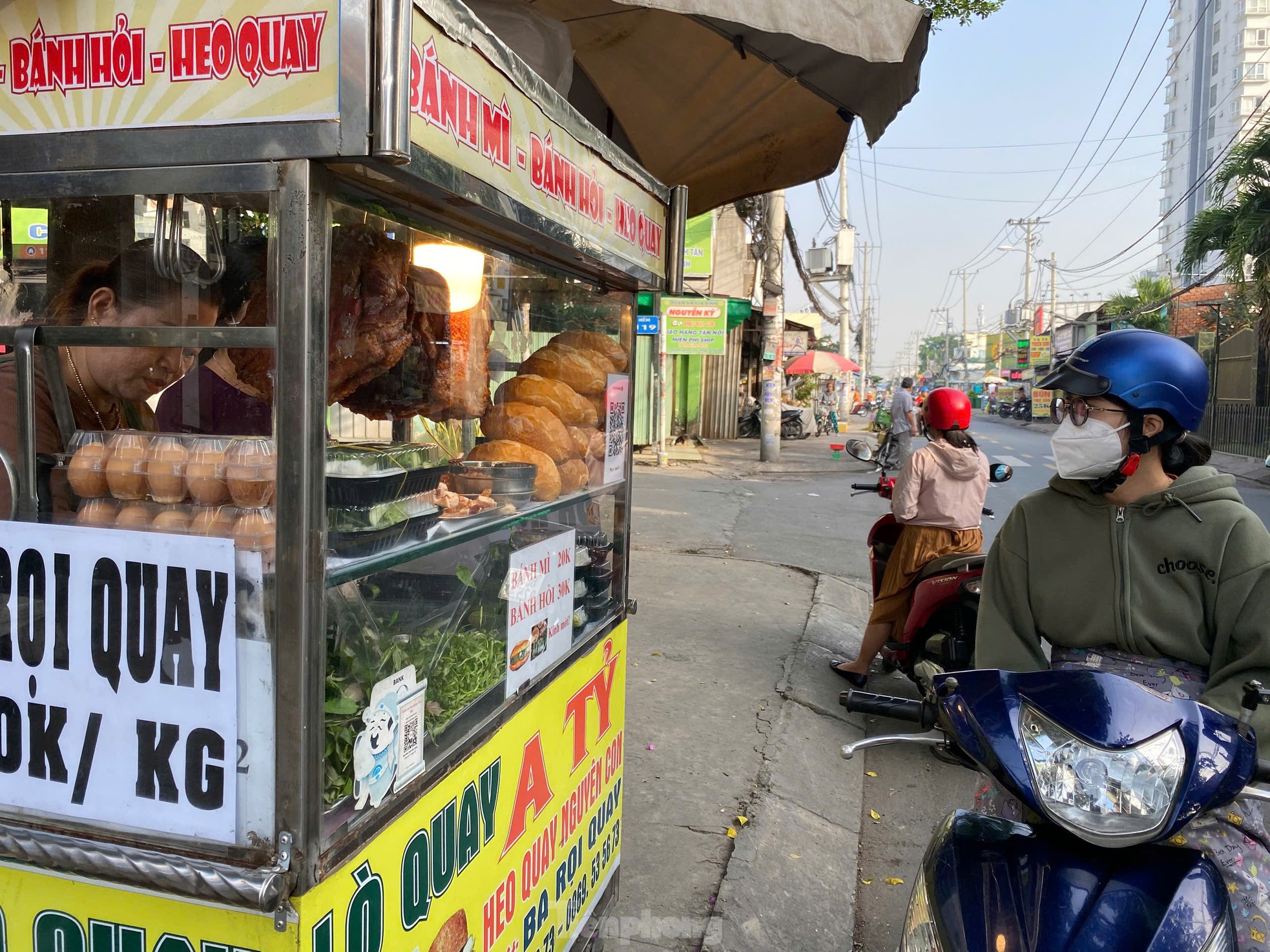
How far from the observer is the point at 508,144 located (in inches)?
62.1

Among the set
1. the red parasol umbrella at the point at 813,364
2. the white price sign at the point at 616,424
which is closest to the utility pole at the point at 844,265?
the red parasol umbrella at the point at 813,364

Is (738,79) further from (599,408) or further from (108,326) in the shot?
(108,326)

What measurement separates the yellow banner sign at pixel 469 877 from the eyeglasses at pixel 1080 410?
1.38 m

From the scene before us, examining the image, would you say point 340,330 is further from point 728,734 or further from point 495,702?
point 728,734

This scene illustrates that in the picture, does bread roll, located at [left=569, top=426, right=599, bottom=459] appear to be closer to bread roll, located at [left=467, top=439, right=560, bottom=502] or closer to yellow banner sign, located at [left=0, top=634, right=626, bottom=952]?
bread roll, located at [left=467, top=439, right=560, bottom=502]

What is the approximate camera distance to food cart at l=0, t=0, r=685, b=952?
120 centimetres

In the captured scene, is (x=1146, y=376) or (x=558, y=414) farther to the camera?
(x=558, y=414)

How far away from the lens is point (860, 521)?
10797 millimetres

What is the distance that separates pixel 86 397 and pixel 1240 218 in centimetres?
1777

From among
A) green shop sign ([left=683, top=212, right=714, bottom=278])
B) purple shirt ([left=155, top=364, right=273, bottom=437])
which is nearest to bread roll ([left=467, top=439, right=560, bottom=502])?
purple shirt ([left=155, top=364, right=273, bottom=437])

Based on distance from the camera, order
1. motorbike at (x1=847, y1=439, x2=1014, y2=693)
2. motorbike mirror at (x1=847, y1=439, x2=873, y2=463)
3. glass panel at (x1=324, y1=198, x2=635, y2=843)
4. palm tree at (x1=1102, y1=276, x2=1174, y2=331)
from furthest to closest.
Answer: palm tree at (x1=1102, y1=276, x2=1174, y2=331), motorbike mirror at (x1=847, y1=439, x2=873, y2=463), motorbike at (x1=847, y1=439, x2=1014, y2=693), glass panel at (x1=324, y1=198, x2=635, y2=843)

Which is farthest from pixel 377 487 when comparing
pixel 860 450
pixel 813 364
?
pixel 813 364

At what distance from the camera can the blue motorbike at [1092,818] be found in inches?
54.6

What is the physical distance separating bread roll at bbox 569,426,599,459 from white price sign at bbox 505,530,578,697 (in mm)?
243
